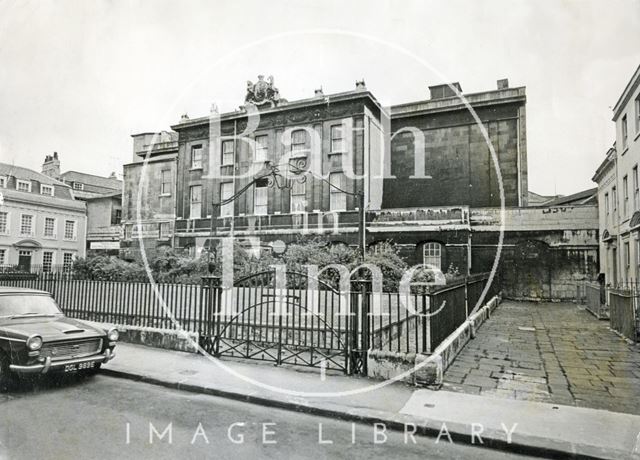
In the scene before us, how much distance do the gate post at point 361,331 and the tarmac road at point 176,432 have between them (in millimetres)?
1723

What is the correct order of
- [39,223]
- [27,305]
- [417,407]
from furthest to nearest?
[39,223] < [27,305] < [417,407]

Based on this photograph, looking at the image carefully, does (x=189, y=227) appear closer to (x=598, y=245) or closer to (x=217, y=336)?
(x=217, y=336)

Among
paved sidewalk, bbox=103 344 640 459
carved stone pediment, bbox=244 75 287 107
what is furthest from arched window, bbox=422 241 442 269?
paved sidewalk, bbox=103 344 640 459

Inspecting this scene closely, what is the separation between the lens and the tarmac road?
4.32 metres

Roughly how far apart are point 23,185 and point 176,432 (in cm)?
4080

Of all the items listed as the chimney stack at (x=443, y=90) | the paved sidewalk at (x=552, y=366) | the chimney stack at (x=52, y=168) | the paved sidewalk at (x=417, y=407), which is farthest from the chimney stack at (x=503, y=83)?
the chimney stack at (x=52, y=168)

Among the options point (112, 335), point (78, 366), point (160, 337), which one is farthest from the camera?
point (160, 337)

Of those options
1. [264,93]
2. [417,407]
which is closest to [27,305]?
[417,407]

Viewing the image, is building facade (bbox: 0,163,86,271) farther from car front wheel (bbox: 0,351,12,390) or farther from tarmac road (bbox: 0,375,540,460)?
tarmac road (bbox: 0,375,540,460)

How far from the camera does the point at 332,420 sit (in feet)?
17.8

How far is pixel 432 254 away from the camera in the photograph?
894 inches

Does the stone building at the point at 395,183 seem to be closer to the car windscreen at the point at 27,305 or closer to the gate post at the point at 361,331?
the car windscreen at the point at 27,305

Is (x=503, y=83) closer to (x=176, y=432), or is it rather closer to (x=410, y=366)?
(x=410, y=366)

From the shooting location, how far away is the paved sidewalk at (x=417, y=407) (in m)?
4.61
